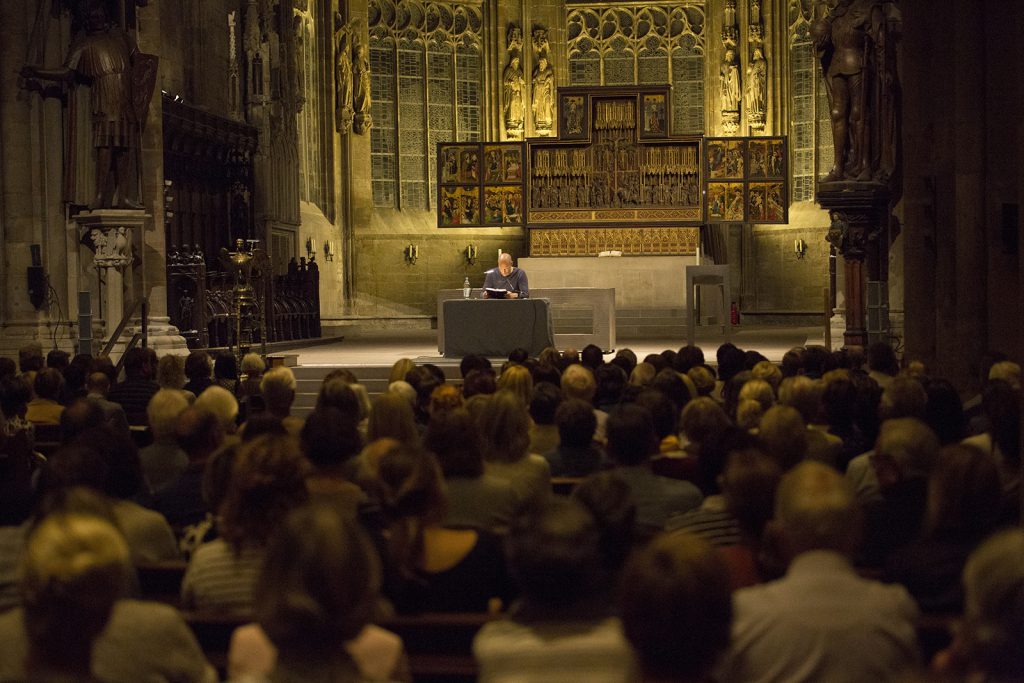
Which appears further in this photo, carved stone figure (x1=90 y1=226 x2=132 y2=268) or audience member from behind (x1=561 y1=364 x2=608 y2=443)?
carved stone figure (x1=90 y1=226 x2=132 y2=268)

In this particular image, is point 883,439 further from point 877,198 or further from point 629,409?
point 877,198

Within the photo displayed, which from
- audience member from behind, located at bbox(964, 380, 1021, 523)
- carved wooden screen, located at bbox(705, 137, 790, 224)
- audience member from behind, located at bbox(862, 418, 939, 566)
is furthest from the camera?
carved wooden screen, located at bbox(705, 137, 790, 224)

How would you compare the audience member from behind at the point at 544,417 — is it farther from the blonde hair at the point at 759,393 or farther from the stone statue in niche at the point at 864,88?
the stone statue in niche at the point at 864,88

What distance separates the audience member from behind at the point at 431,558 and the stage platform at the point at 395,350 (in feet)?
28.7

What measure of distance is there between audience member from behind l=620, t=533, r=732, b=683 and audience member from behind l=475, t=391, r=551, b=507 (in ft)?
8.71

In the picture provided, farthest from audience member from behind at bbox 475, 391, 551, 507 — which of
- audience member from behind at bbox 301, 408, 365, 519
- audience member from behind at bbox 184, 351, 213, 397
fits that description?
audience member from behind at bbox 184, 351, 213, 397

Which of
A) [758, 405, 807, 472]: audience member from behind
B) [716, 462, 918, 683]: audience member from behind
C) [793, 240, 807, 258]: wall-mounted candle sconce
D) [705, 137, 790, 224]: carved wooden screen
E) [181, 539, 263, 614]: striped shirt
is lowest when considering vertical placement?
[181, 539, 263, 614]: striped shirt

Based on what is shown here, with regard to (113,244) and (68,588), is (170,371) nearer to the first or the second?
(113,244)

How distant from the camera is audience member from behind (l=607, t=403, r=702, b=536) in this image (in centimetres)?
479

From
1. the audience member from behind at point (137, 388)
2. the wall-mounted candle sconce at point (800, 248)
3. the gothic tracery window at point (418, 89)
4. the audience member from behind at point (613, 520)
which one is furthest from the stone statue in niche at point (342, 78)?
the audience member from behind at point (613, 520)

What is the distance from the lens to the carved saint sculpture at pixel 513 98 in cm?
2756

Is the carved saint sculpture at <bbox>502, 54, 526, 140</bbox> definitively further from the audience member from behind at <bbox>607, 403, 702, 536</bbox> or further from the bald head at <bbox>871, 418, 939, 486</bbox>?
the bald head at <bbox>871, 418, 939, 486</bbox>

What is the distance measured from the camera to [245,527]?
376 cm

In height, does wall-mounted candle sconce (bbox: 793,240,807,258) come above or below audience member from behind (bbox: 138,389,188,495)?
above
